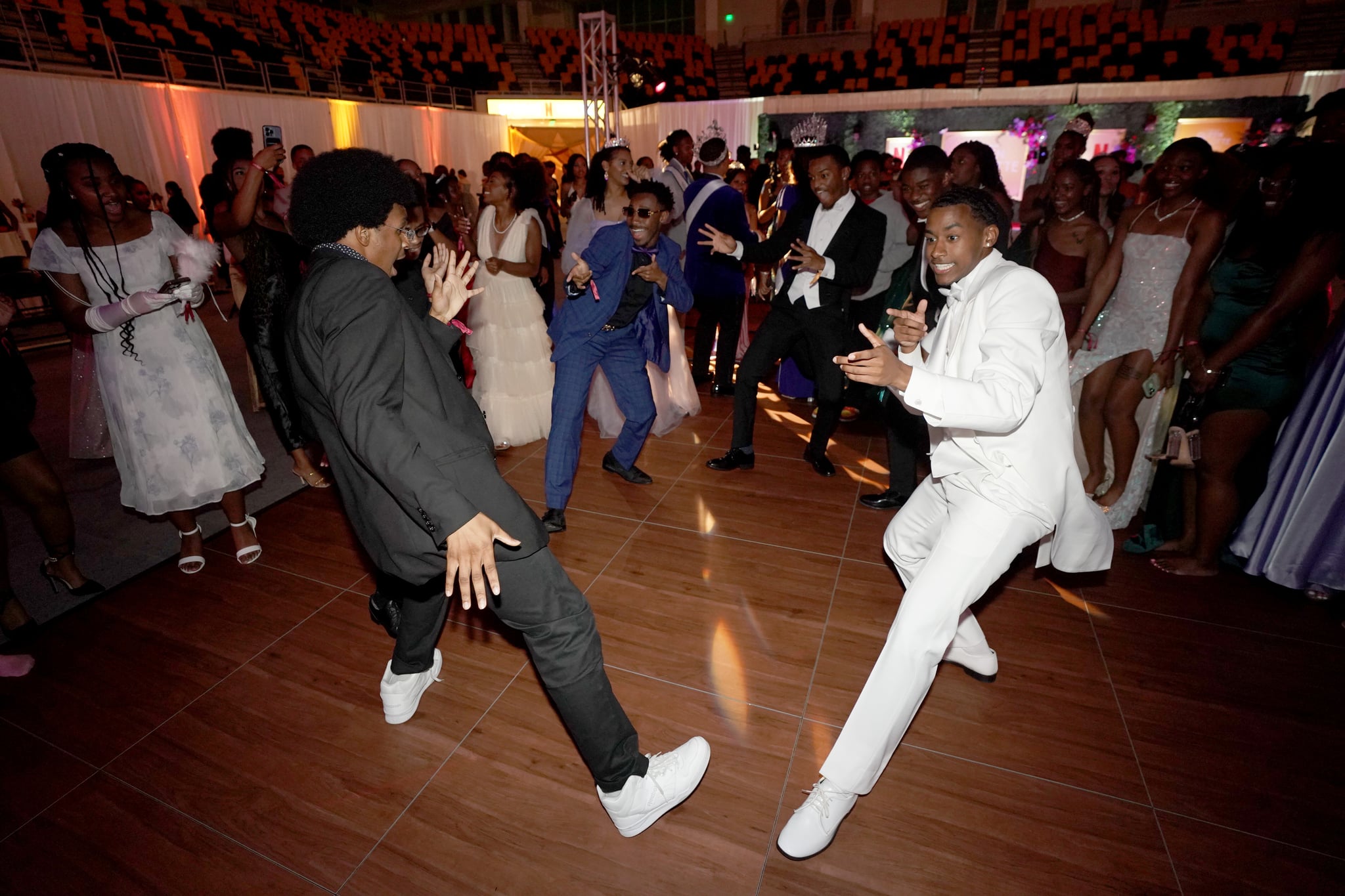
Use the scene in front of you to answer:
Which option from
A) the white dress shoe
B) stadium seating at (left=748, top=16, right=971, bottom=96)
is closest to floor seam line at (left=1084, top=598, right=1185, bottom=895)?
the white dress shoe

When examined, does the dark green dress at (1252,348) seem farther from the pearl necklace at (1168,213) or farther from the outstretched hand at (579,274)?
the outstretched hand at (579,274)

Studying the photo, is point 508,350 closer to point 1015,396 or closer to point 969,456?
point 969,456

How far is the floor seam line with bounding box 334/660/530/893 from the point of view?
1.66 meters

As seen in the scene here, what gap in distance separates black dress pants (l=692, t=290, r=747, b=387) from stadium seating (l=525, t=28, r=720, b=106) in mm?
12611

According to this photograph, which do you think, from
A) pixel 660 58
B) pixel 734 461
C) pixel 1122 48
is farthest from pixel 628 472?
pixel 660 58

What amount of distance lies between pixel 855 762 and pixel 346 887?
1.33 meters

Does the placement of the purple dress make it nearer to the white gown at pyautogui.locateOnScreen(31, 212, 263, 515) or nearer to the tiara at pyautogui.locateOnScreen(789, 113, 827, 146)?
the white gown at pyautogui.locateOnScreen(31, 212, 263, 515)

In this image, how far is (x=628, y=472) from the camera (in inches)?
144

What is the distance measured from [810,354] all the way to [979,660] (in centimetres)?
195

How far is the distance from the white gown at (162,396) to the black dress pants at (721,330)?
320 centimetres

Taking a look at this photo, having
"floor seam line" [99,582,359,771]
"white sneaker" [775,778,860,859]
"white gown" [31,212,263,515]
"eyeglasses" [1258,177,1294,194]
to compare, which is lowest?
"floor seam line" [99,582,359,771]

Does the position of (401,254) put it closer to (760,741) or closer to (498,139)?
(760,741)

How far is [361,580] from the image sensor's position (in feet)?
9.23

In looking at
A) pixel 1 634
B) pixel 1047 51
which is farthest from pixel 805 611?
pixel 1047 51
